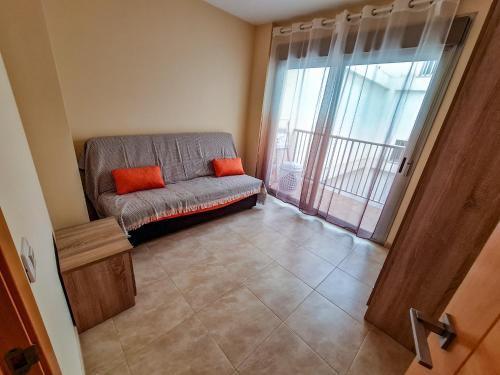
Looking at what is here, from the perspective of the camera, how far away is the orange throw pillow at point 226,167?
303cm

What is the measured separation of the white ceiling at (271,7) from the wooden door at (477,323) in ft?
9.32

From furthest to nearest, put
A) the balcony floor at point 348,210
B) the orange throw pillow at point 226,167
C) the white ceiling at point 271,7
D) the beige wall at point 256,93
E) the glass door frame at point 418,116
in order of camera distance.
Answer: the beige wall at point 256,93 < the orange throw pillow at point 226,167 < the balcony floor at point 348,210 < the white ceiling at point 271,7 < the glass door frame at point 418,116

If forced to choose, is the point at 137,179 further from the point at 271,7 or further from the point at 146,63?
the point at 271,7

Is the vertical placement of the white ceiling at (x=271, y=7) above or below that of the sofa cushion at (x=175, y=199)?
above

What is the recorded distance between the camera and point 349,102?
8.08 ft

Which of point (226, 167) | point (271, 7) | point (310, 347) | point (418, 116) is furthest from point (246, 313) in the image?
point (271, 7)

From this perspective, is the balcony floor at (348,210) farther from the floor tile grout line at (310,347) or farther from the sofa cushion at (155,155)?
the floor tile grout line at (310,347)

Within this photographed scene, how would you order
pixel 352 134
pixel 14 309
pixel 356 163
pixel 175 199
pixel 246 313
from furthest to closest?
1. pixel 356 163
2. pixel 352 134
3. pixel 175 199
4. pixel 246 313
5. pixel 14 309

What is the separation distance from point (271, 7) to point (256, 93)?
3.53 feet

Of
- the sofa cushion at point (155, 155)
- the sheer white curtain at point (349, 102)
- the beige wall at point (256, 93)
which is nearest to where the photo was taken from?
the sheer white curtain at point (349, 102)

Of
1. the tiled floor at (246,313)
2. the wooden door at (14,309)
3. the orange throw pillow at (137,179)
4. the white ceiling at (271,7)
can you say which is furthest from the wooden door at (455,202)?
the orange throw pillow at (137,179)

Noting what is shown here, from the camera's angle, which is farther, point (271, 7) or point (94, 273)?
point (271, 7)

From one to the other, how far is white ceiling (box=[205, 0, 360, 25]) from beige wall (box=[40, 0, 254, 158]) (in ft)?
0.50

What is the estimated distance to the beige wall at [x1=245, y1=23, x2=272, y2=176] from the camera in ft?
10.4
